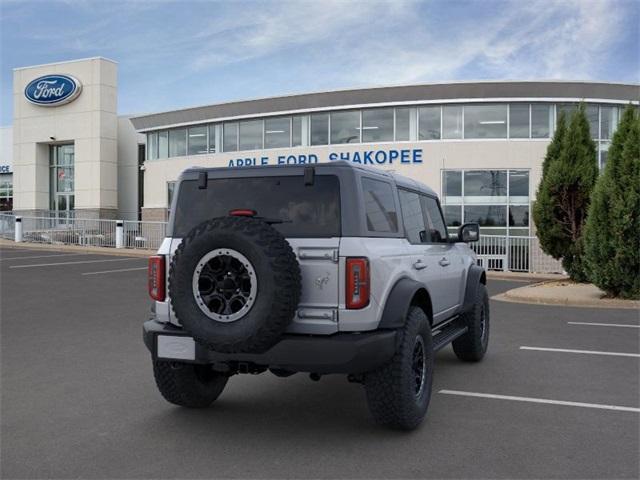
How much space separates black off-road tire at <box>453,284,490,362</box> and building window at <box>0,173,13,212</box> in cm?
3977

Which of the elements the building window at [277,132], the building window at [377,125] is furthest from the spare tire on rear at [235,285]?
the building window at [277,132]

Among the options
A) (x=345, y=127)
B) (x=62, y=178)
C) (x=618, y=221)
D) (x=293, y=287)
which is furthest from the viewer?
(x=62, y=178)

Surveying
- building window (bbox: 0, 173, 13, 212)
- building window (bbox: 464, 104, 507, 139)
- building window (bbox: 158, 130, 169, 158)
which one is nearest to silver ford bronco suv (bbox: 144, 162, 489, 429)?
building window (bbox: 464, 104, 507, 139)

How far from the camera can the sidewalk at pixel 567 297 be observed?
40.1 ft

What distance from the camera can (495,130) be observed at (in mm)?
24250

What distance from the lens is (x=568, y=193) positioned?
1628 centimetres

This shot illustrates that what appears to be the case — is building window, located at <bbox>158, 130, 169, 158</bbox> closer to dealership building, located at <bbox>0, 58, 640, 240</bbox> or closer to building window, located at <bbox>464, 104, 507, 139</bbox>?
dealership building, located at <bbox>0, 58, 640, 240</bbox>

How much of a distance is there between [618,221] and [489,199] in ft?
39.4

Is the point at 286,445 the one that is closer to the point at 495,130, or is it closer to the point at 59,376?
the point at 59,376

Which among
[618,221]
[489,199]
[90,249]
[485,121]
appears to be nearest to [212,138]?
[90,249]

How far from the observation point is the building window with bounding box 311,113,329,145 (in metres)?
26.8

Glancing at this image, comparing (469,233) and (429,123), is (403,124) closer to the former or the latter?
(429,123)

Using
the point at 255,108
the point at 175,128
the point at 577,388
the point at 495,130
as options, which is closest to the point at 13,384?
the point at 577,388

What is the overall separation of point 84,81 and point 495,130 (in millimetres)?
21811
